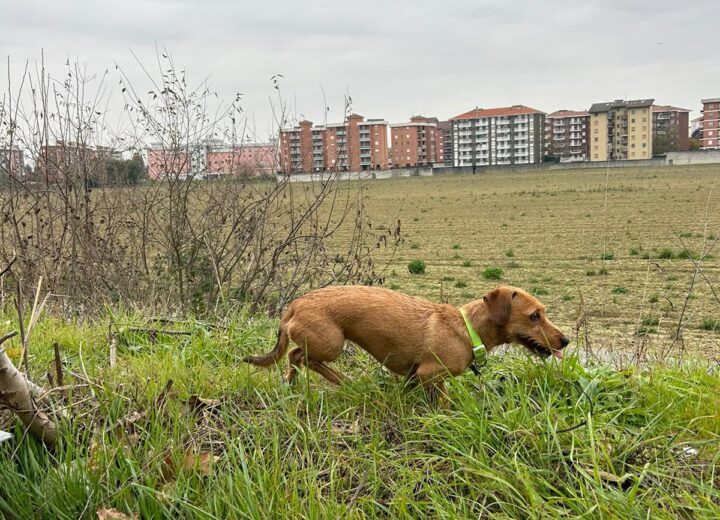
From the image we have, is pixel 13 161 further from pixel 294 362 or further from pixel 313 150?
pixel 294 362

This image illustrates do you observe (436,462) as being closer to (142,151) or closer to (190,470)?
(190,470)

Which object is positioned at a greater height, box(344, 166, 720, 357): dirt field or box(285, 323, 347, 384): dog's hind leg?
box(285, 323, 347, 384): dog's hind leg

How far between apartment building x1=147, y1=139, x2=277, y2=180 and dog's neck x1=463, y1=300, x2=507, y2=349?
4770mm

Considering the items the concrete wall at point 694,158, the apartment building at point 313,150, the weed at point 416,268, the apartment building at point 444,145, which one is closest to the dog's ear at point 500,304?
the apartment building at point 313,150

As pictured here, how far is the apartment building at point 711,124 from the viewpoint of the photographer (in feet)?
309

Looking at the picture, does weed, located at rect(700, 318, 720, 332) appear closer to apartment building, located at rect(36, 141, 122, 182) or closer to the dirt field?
the dirt field

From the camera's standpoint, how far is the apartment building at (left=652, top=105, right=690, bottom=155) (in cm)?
10050

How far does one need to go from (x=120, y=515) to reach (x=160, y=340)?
227cm

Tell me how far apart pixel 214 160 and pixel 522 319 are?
533 centimetres

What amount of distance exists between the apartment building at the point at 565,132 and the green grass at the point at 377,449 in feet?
404

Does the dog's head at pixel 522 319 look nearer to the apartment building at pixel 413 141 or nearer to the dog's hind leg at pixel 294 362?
the dog's hind leg at pixel 294 362

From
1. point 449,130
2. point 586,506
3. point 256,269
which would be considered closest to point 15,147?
point 256,269

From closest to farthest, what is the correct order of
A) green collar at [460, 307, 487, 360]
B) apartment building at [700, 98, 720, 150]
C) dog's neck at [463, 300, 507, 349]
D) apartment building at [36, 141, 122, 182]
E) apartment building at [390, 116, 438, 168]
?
1. green collar at [460, 307, 487, 360]
2. dog's neck at [463, 300, 507, 349]
3. apartment building at [36, 141, 122, 182]
4. apartment building at [700, 98, 720, 150]
5. apartment building at [390, 116, 438, 168]

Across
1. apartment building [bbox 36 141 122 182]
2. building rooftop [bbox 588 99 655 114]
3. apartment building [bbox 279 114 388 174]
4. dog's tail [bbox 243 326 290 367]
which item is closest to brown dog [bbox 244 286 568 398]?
dog's tail [bbox 243 326 290 367]
